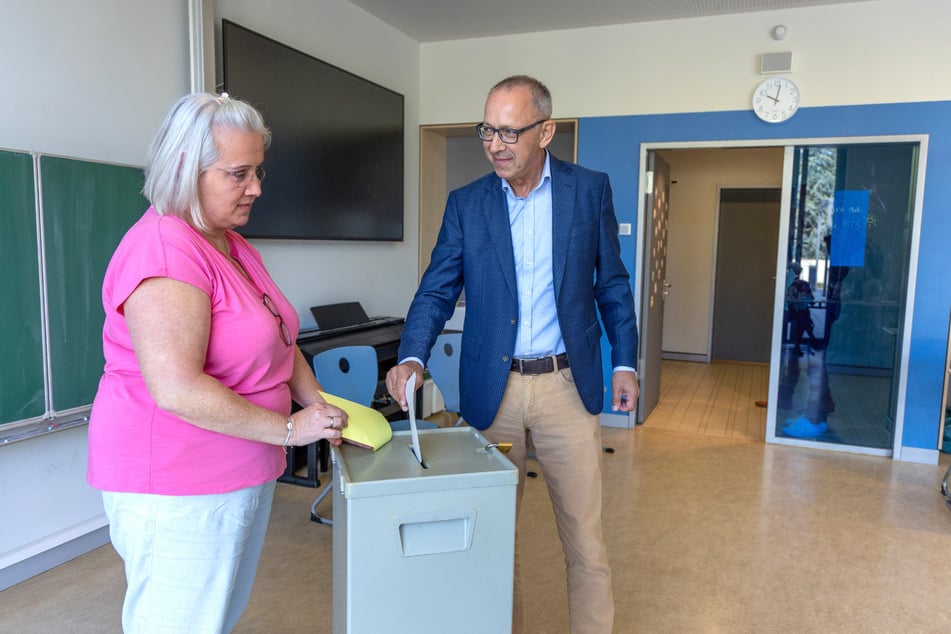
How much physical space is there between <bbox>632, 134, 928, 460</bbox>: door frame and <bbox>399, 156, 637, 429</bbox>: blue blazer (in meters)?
3.26

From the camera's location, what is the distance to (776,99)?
4.73m

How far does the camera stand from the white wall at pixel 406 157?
4.08 meters

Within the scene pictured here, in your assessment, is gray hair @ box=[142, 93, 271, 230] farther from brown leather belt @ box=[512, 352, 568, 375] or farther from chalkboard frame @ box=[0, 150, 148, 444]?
chalkboard frame @ box=[0, 150, 148, 444]

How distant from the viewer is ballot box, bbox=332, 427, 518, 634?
3.99 ft

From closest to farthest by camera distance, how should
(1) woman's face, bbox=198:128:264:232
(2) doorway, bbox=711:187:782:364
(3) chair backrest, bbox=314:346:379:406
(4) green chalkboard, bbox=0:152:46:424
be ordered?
(1) woman's face, bbox=198:128:264:232 < (4) green chalkboard, bbox=0:152:46:424 < (3) chair backrest, bbox=314:346:379:406 < (2) doorway, bbox=711:187:782:364

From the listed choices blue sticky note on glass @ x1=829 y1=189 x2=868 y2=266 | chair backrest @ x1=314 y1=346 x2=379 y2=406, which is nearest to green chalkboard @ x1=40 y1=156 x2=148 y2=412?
chair backrest @ x1=314 y1=346 x2=379 y2=406

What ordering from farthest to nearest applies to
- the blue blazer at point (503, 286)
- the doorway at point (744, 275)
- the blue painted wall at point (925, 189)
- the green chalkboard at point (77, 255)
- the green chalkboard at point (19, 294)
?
the doorway at point (744, 275)
the blue painted wall at point (925, 189)
the green chalkboard at point (77, 255)
the green chalkboard at point (19, 294)
the blue blazer at point (503, 286)

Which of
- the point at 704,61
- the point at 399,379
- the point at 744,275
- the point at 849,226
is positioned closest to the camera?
the point at 399,379

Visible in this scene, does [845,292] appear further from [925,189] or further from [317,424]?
[317,424]

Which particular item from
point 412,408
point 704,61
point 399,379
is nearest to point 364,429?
point 412,408

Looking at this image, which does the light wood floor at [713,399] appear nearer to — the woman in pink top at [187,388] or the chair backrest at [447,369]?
the chair backrest at [447,369]

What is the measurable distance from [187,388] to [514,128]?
103cm

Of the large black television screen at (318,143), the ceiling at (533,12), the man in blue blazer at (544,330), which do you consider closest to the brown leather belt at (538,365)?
the man in blue blazer at (544,330)

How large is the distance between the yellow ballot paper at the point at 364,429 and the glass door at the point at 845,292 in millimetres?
4152
